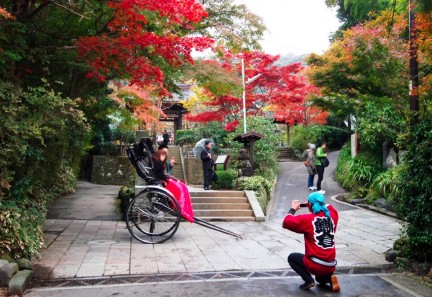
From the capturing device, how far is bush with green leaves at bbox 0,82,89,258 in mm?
6363

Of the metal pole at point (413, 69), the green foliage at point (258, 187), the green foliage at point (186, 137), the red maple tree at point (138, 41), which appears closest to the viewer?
the red maple tree at point (138, 41)

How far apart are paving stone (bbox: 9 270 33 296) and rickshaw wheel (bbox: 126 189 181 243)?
2704mm

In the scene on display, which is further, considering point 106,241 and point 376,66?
point 376,66

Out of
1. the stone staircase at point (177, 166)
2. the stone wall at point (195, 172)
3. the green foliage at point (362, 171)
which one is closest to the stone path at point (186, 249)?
the green foliage at point (362, 171)

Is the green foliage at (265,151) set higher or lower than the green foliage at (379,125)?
lower

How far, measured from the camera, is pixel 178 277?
6.06 meters

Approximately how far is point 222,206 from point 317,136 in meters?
17.6

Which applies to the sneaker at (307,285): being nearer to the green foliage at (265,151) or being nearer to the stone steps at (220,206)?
the stone steps at (220,206)

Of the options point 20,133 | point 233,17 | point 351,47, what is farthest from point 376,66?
point 20,133

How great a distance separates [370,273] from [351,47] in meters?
9.93

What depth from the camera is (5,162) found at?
645 cm

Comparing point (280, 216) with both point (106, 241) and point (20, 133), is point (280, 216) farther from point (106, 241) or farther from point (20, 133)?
point (20, 133)

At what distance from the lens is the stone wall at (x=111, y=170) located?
73.4 ft

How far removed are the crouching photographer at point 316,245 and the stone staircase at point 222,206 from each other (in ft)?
22.6
